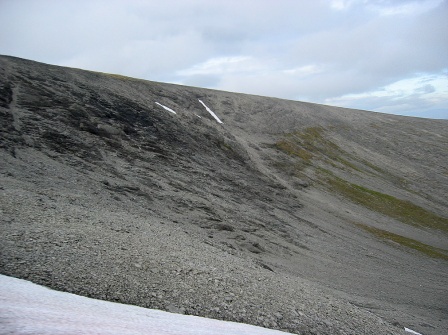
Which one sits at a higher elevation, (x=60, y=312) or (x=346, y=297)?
(x=60, y=312)

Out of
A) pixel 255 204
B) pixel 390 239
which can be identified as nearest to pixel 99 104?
pixel 255 204

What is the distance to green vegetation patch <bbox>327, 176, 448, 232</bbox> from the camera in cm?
5412

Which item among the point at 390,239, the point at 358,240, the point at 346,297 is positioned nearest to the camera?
the point at 346,297

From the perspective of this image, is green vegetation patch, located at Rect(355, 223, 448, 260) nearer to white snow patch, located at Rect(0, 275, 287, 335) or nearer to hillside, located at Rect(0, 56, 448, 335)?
hillside, located at Rect(0, 56, 448, 335)

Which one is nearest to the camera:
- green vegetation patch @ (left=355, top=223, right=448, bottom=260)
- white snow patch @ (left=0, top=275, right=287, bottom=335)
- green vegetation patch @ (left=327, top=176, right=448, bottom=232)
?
white snow patch @ (left=0, top=275, right=287, bottom=335)

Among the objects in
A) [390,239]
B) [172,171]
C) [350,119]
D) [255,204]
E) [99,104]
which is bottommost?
[390,239]

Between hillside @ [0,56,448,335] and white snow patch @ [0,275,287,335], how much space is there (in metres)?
0.79

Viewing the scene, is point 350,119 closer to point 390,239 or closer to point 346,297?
point 390,239

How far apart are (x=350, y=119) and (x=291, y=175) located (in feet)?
171

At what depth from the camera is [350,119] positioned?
97375 mm

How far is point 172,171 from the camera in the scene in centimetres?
3572

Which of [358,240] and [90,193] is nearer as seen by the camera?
[90,193]

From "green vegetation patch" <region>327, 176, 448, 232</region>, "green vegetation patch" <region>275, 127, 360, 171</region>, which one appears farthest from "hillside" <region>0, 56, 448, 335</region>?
"green vegetation patch" <region>275, 127, 360, 171</region>

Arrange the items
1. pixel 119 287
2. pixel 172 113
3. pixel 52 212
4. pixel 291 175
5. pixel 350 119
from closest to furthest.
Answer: pixel 119 287
pixel 52 212
pixel 172 113
pixel 291 175
pixel 350 119
